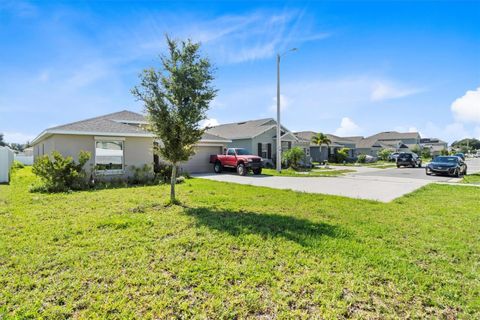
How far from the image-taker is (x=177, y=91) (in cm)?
Answer: 743

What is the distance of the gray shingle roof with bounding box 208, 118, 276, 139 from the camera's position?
996 inches

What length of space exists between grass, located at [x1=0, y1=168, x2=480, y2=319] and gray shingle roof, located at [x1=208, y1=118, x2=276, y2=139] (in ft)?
60.4

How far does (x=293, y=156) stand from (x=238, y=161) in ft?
24.6

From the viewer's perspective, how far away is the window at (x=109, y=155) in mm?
13473

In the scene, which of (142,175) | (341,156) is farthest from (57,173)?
(341,156)

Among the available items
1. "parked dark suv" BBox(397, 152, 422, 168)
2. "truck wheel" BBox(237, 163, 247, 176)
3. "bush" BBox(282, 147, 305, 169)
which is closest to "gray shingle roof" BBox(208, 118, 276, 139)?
"bush" BBox(282, 147, 305, 169)

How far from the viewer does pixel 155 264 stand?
3.91 metres

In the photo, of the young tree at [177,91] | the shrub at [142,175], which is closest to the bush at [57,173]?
the shrub at [142,175]

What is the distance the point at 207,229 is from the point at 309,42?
465 inches

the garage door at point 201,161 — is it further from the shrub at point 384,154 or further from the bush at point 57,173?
the shrub at point 384,154

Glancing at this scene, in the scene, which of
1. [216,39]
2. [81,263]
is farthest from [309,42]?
[81,263]

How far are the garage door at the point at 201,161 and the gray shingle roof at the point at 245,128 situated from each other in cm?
394

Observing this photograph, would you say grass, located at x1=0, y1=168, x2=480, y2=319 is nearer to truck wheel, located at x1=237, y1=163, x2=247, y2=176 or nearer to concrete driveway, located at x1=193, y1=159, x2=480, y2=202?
concrete driveway, located at x1=193, y1=159, x2=480, y2=202

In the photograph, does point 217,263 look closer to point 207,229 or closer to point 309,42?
point 207,229
